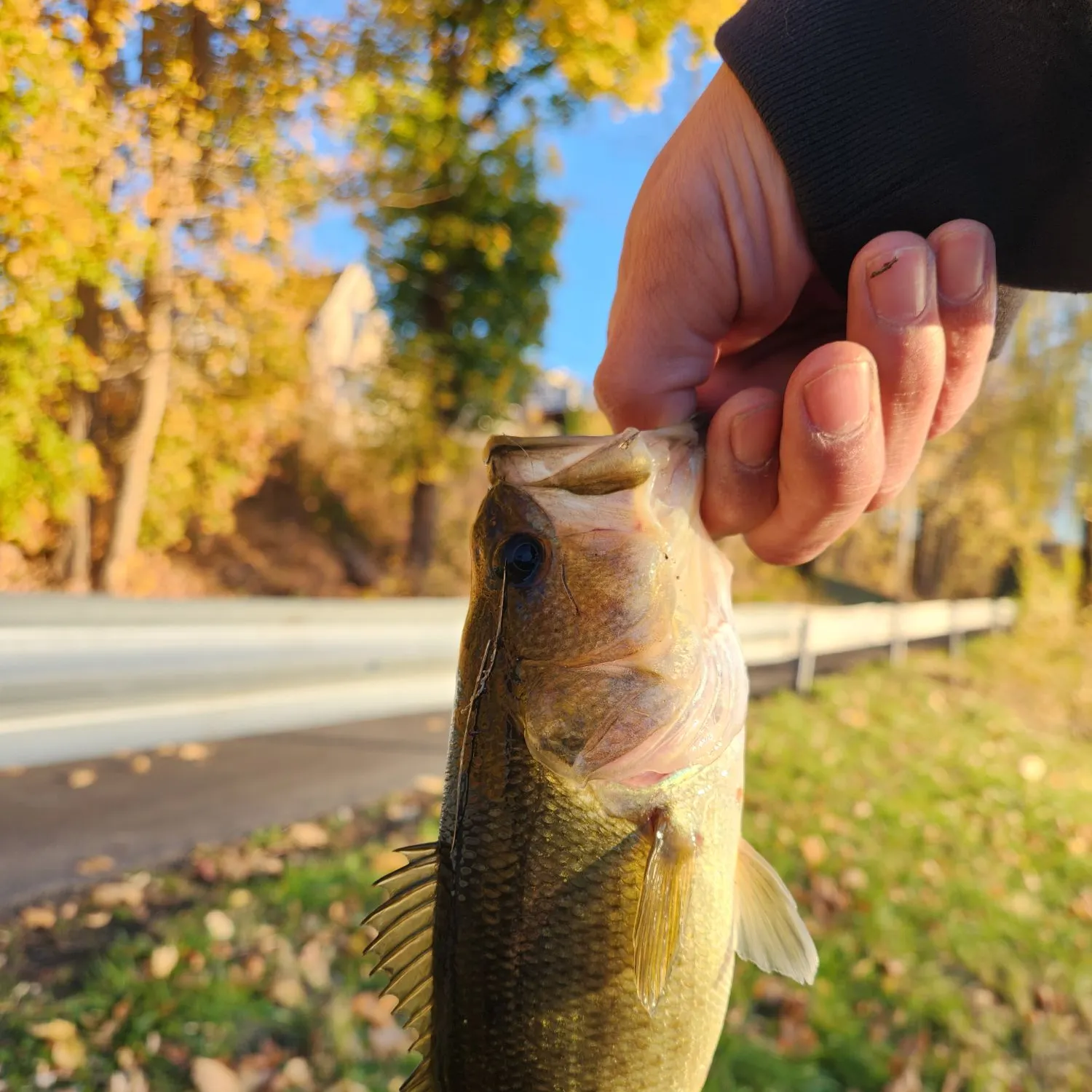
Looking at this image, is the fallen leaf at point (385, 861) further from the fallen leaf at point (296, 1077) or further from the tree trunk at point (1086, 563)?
the tree trunk at point (1086, 563)

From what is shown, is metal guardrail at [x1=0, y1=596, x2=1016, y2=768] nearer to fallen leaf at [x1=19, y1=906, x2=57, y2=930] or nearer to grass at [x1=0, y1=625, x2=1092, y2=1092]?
grass at [x1=0, y1=625, x2=1092, y2=1092]

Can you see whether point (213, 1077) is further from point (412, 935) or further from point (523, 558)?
point (523, 558)

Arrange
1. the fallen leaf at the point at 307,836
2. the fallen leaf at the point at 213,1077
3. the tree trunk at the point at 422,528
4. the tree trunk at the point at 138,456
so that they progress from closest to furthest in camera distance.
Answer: the fallen leaf at the point at 213,1077
the fallen leaf at the point at 307,836
the tree trunk at the point at 138,456
the tree trunk at the point at 422,528

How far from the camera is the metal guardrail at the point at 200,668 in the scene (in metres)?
2.12

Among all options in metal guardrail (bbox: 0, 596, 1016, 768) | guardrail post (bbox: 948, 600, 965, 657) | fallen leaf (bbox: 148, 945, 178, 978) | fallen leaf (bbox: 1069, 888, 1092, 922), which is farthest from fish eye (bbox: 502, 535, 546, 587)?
guardrail post (bbox: 948, 600, 965, 657)

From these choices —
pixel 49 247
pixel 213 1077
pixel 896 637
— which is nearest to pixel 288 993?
pixel 213 1077

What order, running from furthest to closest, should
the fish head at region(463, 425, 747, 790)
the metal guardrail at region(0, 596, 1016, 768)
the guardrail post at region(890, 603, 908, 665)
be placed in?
the guardrail post at region(890, 603, 908, 665) < the metal guardrail at region(0, 596, 1016, 768) < the fish head at region(463, 425, 747, 790)

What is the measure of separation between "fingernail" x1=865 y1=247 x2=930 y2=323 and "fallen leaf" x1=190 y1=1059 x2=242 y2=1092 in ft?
9.18

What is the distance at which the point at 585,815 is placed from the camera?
56.8 inches

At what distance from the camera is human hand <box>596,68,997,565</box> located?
145 cm

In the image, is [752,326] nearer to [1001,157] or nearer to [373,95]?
[1001,157]

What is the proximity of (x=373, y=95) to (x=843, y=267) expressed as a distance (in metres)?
6.59

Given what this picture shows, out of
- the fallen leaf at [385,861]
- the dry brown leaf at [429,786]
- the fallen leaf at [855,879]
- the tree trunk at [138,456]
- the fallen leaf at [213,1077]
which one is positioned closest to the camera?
the fallen leaf at [213,1077]

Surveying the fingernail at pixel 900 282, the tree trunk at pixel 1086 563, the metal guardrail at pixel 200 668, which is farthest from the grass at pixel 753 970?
the tree trunk at pixel 1086 563
